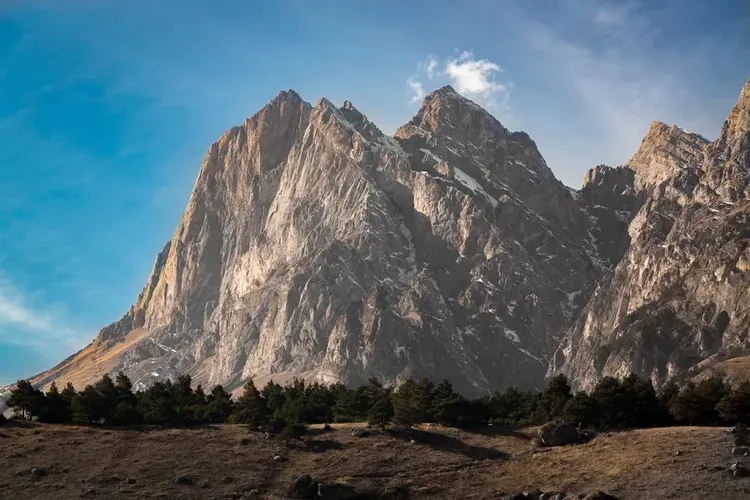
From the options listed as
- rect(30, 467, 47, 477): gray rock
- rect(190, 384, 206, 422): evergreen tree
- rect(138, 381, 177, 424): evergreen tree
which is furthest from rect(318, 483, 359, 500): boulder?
rect(190, 384, 206, 422): evergreen tree

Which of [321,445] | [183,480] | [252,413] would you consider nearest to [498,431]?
[321,445]

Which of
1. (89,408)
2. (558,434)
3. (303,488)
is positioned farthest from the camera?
(89,408)

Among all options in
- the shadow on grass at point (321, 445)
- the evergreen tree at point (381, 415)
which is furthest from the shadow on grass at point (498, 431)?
the shadow on grass at point (321, 445)

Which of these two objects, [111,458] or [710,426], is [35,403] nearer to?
[111,458]

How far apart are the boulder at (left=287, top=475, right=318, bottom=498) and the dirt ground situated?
1.53 metres

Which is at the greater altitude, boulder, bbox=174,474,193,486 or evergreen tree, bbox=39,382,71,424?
evergreen tree, bbox=39,382,71,424

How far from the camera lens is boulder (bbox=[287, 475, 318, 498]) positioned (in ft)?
326

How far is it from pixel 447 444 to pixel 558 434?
15.1m

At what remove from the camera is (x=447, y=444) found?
118125 mm

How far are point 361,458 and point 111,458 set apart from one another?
32.5m

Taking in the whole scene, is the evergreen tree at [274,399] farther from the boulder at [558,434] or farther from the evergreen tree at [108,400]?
the boulder at [558,434]

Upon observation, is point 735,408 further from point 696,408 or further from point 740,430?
point 740,430

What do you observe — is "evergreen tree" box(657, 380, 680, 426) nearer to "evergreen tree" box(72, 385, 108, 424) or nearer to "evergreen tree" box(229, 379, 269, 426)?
"evergreen tree" box(229, 379, 269, 426)

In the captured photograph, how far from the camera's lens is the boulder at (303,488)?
99.5m
